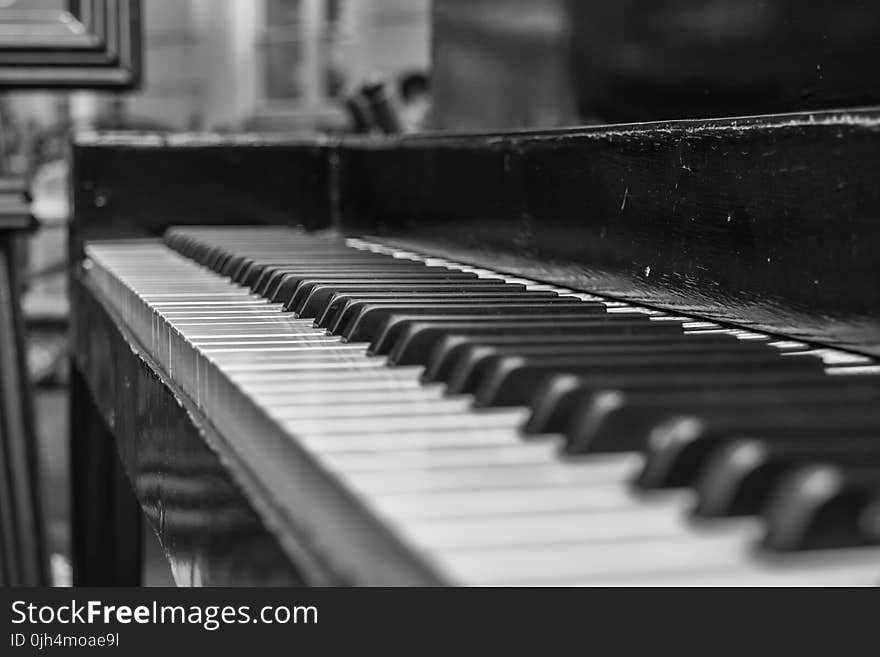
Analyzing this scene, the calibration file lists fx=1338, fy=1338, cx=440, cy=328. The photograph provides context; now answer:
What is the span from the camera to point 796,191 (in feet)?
3.16

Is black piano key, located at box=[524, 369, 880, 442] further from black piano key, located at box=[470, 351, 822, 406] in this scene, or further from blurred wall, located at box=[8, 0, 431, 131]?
blurred wall, located at box=[8, 0, 431, 131]

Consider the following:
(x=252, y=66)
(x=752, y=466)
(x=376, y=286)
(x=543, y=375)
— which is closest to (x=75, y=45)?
(x=376, y=286)

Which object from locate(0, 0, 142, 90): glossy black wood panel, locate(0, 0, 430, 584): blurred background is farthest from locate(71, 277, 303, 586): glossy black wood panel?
locate(0, 0, 430, 584): blurred background

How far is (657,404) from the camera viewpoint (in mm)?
670

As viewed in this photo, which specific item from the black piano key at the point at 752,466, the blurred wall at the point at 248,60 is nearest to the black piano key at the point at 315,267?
the black piano key at the point at 752,466

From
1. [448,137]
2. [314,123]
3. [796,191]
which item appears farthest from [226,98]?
[796,191]

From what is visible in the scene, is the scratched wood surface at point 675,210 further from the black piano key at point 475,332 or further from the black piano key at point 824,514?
the black piano key at point 824,514

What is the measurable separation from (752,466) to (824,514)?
0.05 m

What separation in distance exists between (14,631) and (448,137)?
1.03 m

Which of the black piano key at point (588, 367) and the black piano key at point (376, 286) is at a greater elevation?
the black piano key at point (588, 367)

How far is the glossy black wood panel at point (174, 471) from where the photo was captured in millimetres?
759

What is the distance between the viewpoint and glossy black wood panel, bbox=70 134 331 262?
246 cm

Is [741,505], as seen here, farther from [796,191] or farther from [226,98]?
[226,98]

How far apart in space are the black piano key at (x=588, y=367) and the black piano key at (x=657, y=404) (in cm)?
7
